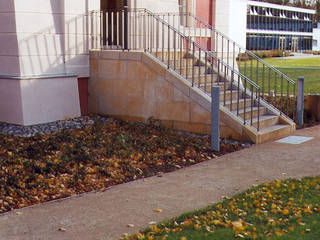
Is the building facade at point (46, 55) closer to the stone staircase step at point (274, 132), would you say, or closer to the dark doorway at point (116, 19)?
the dark doorway at point (116, 19)

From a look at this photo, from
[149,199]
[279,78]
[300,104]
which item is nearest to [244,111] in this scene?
[300,104]

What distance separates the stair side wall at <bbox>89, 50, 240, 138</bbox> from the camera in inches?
446

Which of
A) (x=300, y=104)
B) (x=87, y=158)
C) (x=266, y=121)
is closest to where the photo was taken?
(x=87, y=158)

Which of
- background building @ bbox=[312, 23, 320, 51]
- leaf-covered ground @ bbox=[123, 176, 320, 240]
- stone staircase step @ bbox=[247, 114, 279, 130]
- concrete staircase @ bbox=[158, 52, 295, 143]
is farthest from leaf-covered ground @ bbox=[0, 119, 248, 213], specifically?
background building @ bbox=[312, 23, 320, 51]

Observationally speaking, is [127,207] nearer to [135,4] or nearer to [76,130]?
[76,130]

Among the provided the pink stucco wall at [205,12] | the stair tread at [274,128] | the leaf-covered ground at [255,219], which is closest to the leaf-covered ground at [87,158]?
the stair tread at [274,128]

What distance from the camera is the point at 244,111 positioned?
10.9 metres

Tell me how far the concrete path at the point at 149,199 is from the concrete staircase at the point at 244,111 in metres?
1.08

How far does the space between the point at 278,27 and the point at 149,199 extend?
263ft

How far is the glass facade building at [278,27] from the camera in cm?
7469

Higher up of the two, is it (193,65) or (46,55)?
(46,55)

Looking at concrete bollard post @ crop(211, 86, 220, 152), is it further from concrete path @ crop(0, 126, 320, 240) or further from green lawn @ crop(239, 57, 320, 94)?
green lawn @ crop(239, 57, 320, 94)

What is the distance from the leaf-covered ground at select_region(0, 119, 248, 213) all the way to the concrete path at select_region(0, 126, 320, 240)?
1.28 feet

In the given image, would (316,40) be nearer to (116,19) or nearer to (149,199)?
(116,19)
